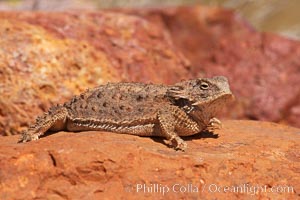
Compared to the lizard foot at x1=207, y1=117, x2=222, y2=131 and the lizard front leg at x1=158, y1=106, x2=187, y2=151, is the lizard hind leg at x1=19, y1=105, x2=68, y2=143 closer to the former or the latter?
the lizard front leg at x1=158, y1=106, x2=187, y2=151

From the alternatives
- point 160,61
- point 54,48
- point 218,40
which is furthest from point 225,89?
point 218,40

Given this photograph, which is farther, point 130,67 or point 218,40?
point 218,40

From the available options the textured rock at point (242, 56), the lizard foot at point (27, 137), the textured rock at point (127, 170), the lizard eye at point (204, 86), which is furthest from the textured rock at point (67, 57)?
the lizard eye at point (204, 86)

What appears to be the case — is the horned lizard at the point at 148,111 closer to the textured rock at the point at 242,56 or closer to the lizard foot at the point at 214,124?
the lizard foot at the point at 214,124

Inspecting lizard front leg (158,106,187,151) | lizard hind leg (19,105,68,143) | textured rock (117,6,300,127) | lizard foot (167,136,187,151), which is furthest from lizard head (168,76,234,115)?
textured rock (117,6,300,127)

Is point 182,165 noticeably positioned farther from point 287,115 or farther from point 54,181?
point 287,115
